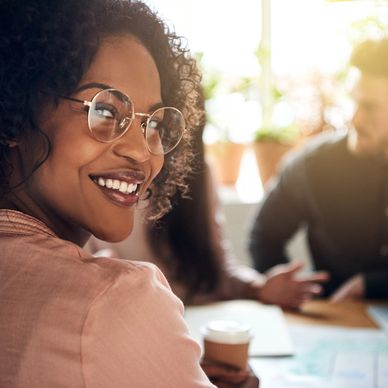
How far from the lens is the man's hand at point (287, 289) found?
1.80 metres

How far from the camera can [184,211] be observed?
6.20 ft

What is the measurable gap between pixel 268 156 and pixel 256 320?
1700 mm

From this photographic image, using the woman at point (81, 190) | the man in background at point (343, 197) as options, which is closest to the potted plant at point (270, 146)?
the man in background at point (343, 197)

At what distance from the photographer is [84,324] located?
69 cm

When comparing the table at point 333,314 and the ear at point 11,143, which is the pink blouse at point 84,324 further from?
the table at point 333,314

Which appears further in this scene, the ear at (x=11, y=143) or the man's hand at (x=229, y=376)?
the man's hand at (x=229, y=376)

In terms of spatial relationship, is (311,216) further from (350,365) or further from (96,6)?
(96,6)

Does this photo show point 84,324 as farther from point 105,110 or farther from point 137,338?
point 105,110

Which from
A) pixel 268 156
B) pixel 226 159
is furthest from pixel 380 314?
pixel 226 159

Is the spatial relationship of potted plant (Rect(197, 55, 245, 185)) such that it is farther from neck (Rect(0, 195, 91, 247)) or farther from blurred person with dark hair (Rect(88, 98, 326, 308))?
neck (Rect(0, 195, 91, 247))

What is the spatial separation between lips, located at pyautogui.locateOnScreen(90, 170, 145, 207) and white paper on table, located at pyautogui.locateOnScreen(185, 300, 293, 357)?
58 cm

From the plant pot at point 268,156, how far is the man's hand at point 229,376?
2158 millimetres

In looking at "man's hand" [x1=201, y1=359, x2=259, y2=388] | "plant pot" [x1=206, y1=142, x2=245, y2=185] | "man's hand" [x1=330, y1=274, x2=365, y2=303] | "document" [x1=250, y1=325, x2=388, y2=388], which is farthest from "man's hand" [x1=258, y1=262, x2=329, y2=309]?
"plant pot" [x1=206, y1=142, x2=245, y2=185]

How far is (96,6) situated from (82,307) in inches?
16.1
